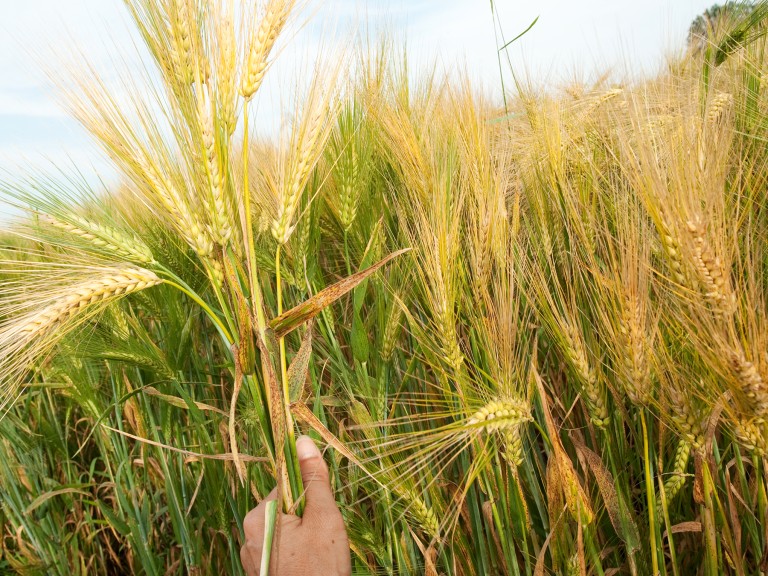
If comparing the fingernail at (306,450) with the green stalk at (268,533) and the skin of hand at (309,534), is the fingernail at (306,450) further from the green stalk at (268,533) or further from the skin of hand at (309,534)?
the green stalk at (268,533)

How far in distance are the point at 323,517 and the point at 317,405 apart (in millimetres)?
310

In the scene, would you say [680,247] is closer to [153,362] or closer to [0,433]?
[153,362]

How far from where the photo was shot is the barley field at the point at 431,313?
2.49ft

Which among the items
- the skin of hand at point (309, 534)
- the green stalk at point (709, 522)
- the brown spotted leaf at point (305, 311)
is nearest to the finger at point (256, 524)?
the skin of hand at point (309, 534)

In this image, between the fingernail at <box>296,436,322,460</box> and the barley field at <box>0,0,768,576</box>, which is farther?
the fingernail at <box>296,436,322,460</box>

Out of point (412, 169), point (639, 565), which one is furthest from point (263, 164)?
point (639, 565)

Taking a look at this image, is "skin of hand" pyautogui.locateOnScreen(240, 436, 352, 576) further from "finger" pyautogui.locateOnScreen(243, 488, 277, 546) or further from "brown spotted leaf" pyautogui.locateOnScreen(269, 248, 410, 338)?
"brown spotted leaf" pyautogui.locateOnScreen(269, 248, 410, 338)

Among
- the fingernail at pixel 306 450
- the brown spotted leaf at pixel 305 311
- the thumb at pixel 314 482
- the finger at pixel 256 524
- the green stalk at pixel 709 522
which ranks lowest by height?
the green stalk at pixel 709 522

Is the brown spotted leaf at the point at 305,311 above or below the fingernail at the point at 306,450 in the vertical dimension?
above

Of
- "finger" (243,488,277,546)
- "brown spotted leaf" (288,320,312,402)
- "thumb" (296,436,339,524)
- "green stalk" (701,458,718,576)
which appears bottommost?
"green stalk" (701,458,718,576)

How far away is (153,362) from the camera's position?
1262 mm

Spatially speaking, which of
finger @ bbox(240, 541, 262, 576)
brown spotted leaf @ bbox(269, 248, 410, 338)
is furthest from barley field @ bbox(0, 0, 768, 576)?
finger @ bbox(240, 541, 262, 576)

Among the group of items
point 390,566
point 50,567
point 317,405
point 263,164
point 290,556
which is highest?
point 263,164

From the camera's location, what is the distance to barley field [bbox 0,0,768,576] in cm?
76
